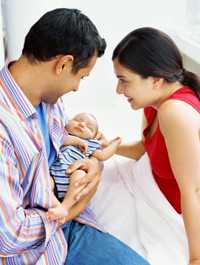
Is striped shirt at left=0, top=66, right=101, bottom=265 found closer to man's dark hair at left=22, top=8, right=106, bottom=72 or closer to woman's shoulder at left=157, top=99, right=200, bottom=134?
man's dark hair at left=22, top=8, right=106, bottom=72

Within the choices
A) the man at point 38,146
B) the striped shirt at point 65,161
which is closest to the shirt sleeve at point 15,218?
the man at point 38,146

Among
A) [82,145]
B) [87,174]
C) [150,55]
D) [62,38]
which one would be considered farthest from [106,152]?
[62,38]

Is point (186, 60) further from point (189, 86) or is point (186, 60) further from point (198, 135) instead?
point (198, 135)

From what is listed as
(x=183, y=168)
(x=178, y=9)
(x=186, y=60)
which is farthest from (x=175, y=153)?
(x=178, y=9)

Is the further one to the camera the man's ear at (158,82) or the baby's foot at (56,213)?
the man's ear at (158,82)

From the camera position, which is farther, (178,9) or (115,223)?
(178,9)

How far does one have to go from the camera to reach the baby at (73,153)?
3.85 feet

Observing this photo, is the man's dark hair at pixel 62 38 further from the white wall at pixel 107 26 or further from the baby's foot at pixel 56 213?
the white wall at pixel 107 26

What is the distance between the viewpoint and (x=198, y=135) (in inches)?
46.4

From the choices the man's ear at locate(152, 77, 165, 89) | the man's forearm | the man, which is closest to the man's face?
the man

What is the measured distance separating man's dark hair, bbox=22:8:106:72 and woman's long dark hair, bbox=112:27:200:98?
156 millimetres

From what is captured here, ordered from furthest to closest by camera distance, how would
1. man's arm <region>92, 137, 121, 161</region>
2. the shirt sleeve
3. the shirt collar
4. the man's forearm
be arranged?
man's arm <region>92, 137, 121, 161</region>
the man's forearm
the shirt collar
the shirt sleeve

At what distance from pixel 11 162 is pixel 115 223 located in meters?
0.50

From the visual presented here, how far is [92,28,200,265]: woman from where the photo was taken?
1.16 metres
